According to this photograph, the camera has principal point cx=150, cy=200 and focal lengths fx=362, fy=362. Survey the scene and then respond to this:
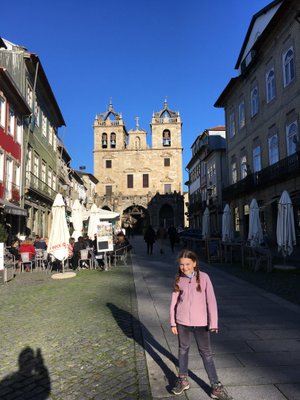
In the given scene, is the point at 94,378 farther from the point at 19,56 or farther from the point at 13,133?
the point at 19,56

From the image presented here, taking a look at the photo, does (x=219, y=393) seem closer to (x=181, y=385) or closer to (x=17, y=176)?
(x=181, y=385)

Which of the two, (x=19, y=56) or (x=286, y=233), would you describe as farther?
(x=19, y=56)

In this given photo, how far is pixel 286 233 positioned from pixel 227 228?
528 centimetres

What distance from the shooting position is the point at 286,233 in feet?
38.3

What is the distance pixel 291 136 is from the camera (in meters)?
19.5

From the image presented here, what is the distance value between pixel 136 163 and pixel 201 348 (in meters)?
61.1

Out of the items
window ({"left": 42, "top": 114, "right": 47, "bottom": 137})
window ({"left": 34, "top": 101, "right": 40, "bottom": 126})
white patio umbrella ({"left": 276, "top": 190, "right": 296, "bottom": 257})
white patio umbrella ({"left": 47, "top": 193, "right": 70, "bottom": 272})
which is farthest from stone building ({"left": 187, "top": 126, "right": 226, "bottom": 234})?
white patio umbrella ({"left": 47, "top": 193, "right": 70, "bottom": 272})

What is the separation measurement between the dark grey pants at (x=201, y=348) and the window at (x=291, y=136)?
17323mm

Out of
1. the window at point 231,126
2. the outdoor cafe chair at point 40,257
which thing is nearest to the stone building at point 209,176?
the window at point 231,126

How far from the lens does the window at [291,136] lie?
18.9 m

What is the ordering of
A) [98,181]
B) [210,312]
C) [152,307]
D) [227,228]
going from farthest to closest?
[98,181] < [227,228] < [152,307] < [210,312]

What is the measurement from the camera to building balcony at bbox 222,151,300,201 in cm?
1817

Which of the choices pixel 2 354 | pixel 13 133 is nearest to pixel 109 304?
pixel 2 354

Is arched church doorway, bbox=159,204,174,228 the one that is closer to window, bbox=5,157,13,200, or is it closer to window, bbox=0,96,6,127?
window, bbox=5,157,13,200
